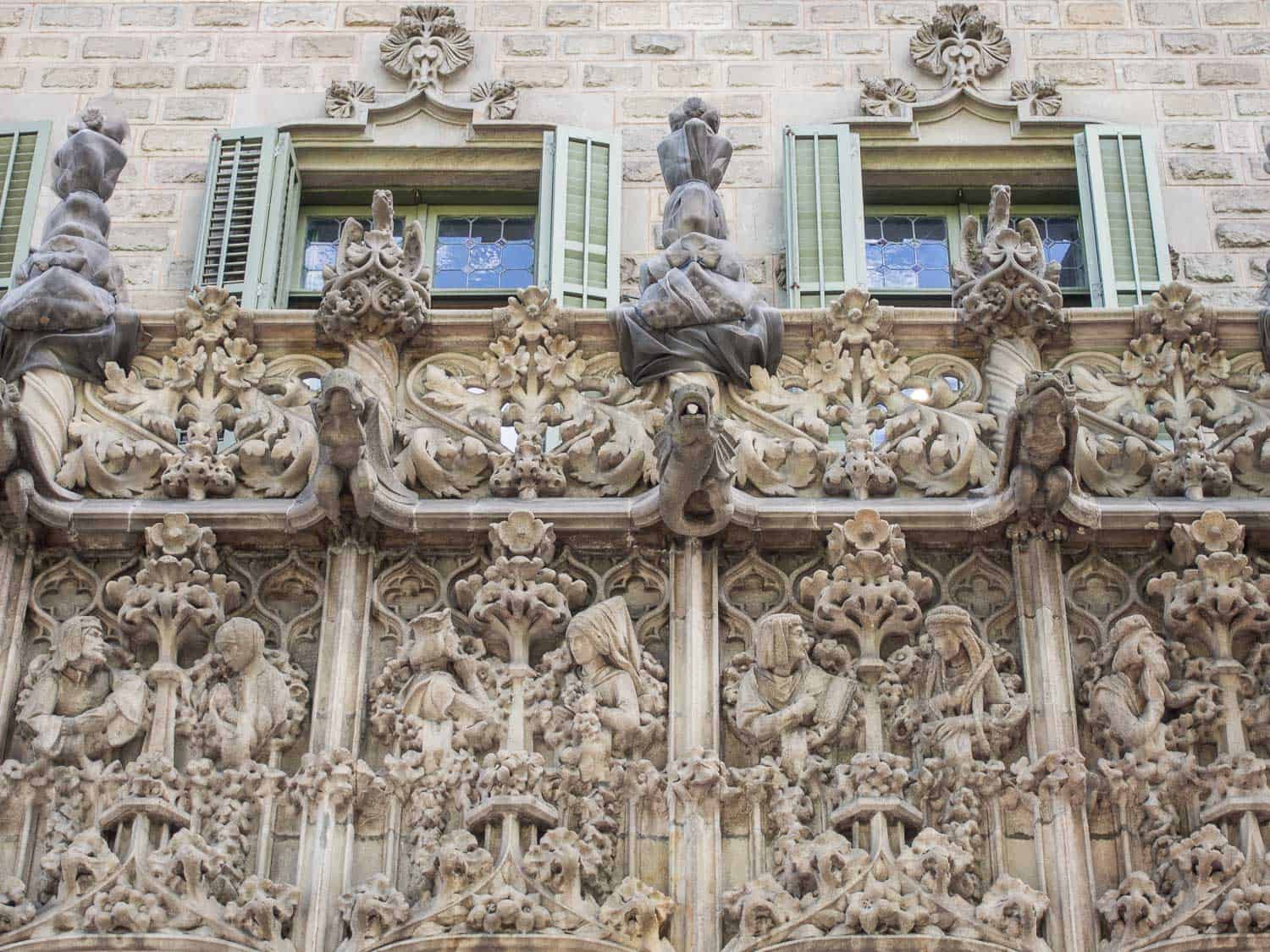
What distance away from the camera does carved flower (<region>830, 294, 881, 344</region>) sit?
1398 centimetres

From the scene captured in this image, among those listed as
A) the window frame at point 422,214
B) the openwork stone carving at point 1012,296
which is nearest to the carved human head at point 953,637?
the openwork stone carving at point 1012,296

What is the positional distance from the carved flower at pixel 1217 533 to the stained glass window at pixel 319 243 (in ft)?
20.7

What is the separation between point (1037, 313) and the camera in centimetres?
1397

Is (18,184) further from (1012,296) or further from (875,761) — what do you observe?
(875,761)

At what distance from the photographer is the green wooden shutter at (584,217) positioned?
53.4 feet

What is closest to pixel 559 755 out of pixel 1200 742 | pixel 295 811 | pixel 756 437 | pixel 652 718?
pixel 652 718

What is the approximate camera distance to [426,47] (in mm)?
17797

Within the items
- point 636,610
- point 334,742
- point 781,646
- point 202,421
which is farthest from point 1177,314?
point 202,421

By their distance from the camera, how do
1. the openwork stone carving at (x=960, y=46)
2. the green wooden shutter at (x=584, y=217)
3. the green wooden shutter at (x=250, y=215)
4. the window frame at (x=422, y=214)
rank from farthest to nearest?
1. the openwork stone carving at (x=960, y=46)
2. the window frame at (x=422, y=214)
3. the green wooden shutter at (x=250, y=215)
4. the green wooden shutter at (x=584, y=217)

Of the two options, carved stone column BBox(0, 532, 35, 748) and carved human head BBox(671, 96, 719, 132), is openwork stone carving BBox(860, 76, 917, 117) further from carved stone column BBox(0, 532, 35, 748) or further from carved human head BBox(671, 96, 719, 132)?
carved stone column BBox(0, 532, 35, 748)

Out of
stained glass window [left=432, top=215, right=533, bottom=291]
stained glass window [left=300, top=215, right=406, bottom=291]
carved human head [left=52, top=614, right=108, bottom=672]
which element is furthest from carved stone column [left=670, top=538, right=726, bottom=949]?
stained glass window [left=300, top=215, right=406, bottom=291]

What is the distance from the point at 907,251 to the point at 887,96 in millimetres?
1212

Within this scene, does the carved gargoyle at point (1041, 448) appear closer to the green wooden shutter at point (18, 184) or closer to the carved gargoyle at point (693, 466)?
the carved gargoyle at point (693, 466)

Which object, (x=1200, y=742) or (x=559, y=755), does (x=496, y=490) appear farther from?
(x=1200, y=742)
